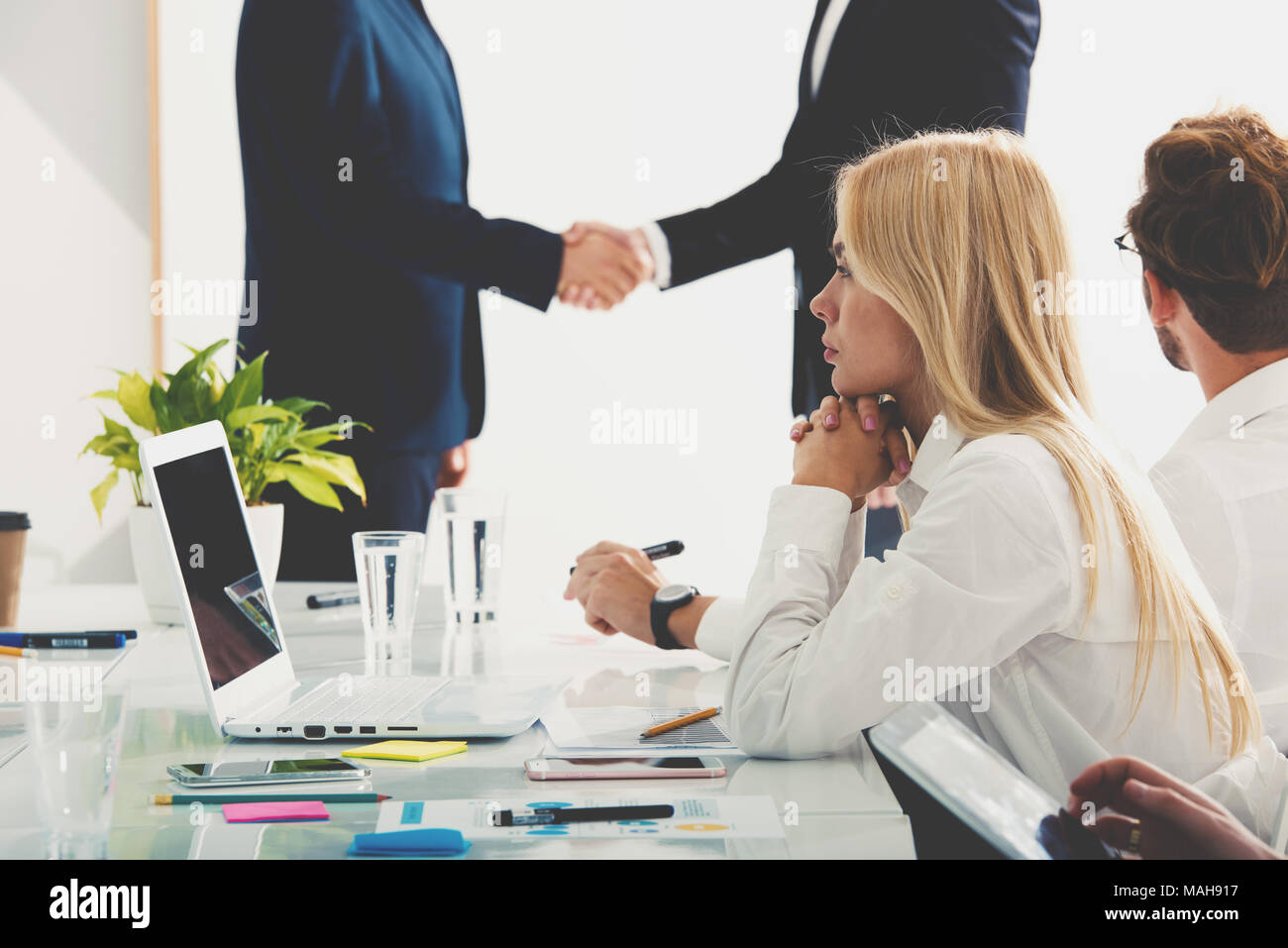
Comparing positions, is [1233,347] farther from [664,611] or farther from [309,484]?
[309,484]

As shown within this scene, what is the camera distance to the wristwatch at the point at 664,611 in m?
1.33

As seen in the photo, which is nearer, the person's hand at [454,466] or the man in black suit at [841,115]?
the man in black suit at [841,115]

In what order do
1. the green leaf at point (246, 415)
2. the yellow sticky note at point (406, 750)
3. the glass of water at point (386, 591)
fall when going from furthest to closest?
the green leaf at point (246, 415) → the glass of water at point (386, 591) → the yellow sticky note at point (406, 750)

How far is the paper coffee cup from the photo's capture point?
4.46 ft

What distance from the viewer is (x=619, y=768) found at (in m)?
0.85

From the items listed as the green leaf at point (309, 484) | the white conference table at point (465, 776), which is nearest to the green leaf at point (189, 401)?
the green leaf at point (309, 484)

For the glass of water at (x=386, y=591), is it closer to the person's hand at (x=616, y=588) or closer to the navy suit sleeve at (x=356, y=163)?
the person's hand at (x=616, y=588)

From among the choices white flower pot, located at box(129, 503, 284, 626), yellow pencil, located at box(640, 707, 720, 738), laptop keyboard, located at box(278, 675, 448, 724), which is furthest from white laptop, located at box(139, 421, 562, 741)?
white flower pot, located at box(129, 503, 284, 626)

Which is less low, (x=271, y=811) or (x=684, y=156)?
(x=684, y=156)

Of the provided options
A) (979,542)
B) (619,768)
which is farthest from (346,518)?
(979,542)

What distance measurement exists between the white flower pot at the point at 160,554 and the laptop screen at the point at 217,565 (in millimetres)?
328

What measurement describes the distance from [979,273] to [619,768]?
523 mm

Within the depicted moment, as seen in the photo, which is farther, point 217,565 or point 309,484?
point 309,484
